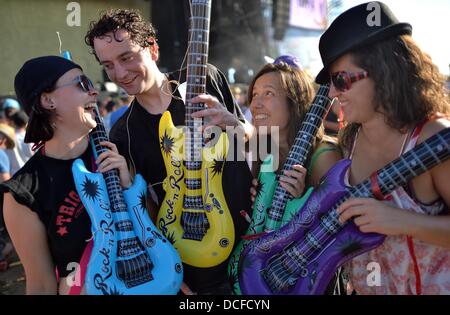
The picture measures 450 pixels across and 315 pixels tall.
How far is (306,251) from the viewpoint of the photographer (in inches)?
58.6

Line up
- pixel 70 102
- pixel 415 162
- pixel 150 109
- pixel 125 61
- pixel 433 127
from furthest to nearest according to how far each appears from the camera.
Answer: pixel 150 109 → pixel 125 61 → pixel 70 102 → pixel 433 127 → pixel 415 162

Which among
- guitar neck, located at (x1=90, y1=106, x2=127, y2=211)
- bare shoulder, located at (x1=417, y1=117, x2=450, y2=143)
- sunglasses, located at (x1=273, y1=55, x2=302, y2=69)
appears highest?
sunglasses, located at (x1=273, y1=55, x2=302, y2=69)

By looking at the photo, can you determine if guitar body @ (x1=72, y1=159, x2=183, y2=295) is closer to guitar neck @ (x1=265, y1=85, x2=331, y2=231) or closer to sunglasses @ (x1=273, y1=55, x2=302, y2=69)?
guitar neck @ (x1=265, y1=85, x2=331, y2=231)

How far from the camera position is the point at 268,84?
1926 millimetres

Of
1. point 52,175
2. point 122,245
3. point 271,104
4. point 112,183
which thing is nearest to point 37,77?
point 52,175

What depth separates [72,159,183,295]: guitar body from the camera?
1.47 m

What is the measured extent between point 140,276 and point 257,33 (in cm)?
1300

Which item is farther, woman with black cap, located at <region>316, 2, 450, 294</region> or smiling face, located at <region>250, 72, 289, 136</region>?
smiling face, located at <region>250, 72, 289, 136</region>

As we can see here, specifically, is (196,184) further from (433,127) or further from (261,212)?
(433,127)

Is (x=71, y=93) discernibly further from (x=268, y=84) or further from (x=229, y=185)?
(x=268, y=84)

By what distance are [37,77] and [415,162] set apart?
150 centimetres

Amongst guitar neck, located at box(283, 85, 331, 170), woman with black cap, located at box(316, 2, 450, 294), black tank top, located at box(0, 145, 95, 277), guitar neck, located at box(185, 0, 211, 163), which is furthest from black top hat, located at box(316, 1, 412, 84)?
black tank top, located at box(0, 145, 95, 277)

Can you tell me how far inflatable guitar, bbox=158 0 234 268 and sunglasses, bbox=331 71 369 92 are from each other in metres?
0.53

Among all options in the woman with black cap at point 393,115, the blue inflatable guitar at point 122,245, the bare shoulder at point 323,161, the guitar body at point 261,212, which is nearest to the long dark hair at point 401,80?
the woman with black cap at point 393,115
